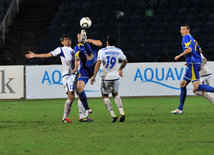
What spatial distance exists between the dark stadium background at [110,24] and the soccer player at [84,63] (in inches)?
506

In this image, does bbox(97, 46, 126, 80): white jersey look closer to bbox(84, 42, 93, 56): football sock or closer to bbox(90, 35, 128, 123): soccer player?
bbox(90, 35, 128, 123): soccer player

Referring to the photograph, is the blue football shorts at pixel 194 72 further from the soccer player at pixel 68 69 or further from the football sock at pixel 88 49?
the soccer player at pixel 68 69

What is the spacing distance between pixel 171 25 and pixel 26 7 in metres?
8.51

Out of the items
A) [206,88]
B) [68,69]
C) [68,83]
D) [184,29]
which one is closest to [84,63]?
[68,69]

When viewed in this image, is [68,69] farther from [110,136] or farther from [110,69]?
[110,136]

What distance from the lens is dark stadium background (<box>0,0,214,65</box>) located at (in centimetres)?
2591

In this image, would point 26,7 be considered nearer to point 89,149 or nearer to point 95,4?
point 95,4

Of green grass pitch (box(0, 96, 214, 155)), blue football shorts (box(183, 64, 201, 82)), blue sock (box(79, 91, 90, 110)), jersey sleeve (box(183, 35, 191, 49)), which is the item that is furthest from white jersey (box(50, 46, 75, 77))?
blue football shorts (box(183, 64, 201, 82))

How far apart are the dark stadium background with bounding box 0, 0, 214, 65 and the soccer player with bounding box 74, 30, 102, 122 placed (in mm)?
12852

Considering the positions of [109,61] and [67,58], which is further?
[67,58]

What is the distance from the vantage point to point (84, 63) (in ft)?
38.4

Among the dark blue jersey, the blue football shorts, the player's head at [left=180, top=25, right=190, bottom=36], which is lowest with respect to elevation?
the blue football shorts

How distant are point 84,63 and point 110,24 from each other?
15.9 m

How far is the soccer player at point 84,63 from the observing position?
11.4 meters
